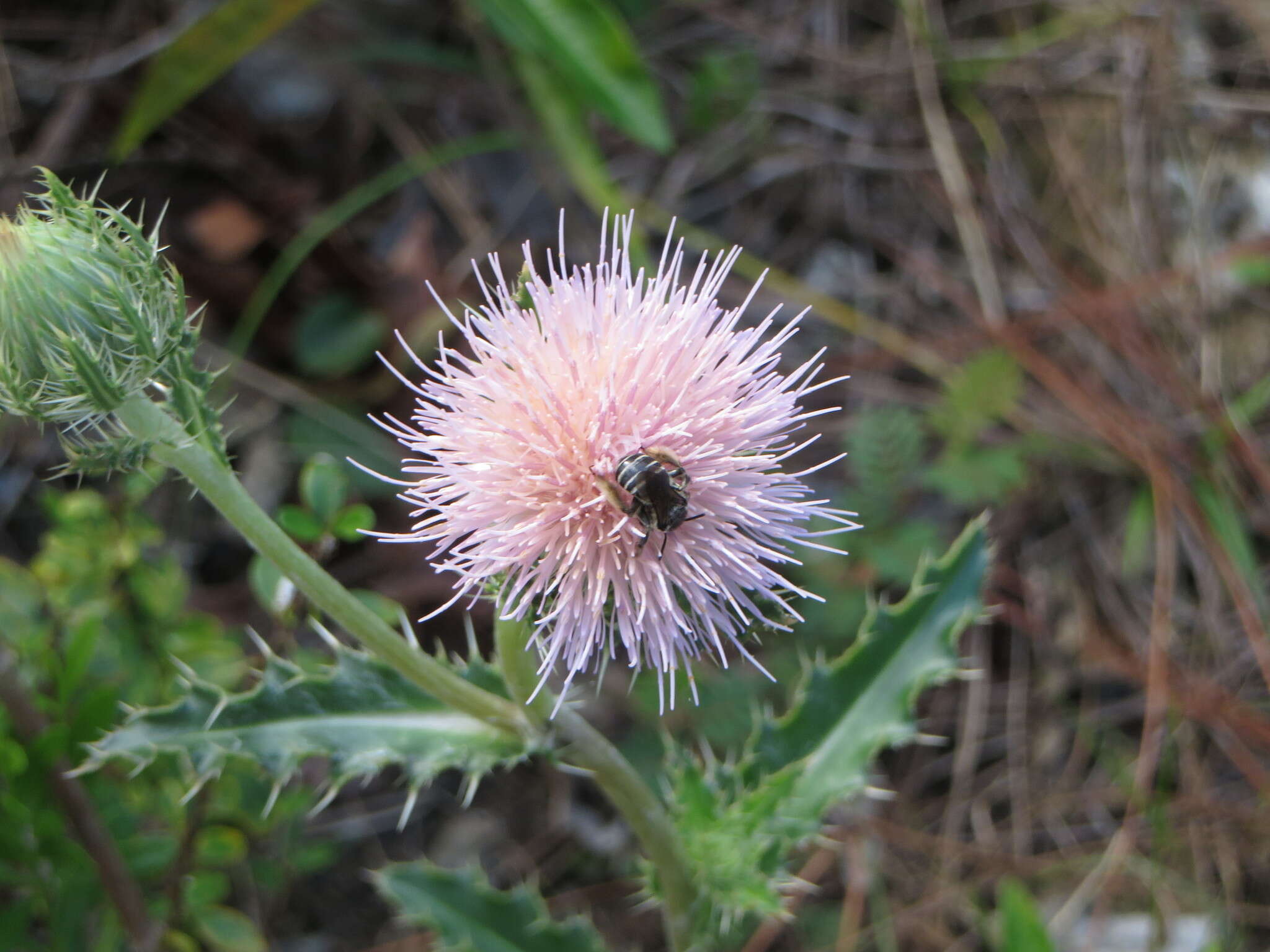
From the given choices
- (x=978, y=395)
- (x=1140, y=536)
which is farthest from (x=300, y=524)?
(x=1140, y=536)

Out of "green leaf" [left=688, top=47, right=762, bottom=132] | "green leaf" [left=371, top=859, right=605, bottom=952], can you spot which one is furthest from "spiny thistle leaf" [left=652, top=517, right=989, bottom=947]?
"green leaf" [left=688, top=47, right=762, bottom=132]

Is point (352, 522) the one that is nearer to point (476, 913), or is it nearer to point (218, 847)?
point (218, 847)

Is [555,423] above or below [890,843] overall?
above

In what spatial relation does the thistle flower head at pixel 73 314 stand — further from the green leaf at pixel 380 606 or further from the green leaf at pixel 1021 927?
the green leaf at pixel 1021 927

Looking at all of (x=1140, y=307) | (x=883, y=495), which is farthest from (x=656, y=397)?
(x=1140, y=307)

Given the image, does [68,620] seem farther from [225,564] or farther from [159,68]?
[159,68]

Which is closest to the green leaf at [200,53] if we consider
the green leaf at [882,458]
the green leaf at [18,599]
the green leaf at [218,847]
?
the green leaf at [18,599]

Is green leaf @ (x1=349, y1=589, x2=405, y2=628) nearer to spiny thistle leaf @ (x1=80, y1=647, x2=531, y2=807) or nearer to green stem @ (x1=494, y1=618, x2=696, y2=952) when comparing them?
spiny thistle leaf @ (x1=80, y1=647, x2=531, y2=807)
